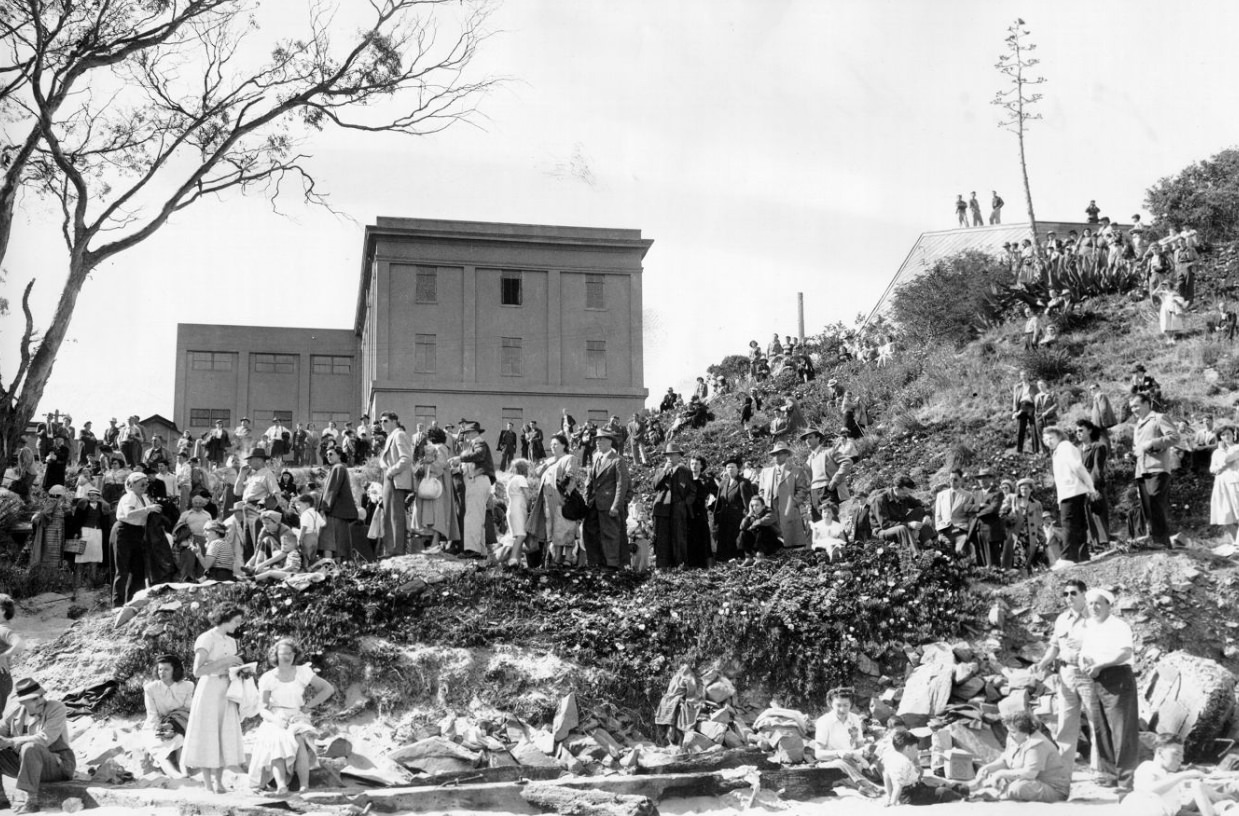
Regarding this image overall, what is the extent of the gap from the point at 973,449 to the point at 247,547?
39.8ft

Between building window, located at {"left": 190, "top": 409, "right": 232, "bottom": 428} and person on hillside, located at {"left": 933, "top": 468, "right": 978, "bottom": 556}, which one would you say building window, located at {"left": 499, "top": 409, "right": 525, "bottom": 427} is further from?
person on hillside, located at {"left": 933, "top": 468, "right": 978, "bottom": 556}

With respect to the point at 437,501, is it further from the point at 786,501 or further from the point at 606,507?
the point at 786,501

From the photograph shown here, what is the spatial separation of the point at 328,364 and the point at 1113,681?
44416 mm

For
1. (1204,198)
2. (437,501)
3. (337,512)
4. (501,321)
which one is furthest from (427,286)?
(437,501)

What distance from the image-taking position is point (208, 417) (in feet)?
167

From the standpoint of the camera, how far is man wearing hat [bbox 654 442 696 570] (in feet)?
51.5

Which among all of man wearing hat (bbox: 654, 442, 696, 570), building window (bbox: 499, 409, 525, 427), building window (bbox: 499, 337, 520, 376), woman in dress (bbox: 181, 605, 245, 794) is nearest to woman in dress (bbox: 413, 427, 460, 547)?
man wearing hat (bbox: 654, 442, 696, 570)

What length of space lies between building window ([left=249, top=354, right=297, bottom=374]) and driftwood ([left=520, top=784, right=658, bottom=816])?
43337 mm

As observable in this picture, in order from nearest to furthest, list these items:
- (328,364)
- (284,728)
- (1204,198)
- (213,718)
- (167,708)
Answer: (213,718)
(284,728)
(167,708)
(1204,198)
(328,364)

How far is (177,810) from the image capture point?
9750 millimetres

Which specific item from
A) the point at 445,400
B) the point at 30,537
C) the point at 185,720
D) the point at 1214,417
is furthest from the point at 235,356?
the point at 185,720

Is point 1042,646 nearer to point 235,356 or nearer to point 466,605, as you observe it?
point 466,605

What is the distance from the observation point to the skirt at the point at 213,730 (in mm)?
10398

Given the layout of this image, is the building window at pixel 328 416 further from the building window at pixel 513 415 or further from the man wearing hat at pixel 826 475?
the man wearing hat at pixel 826 475
